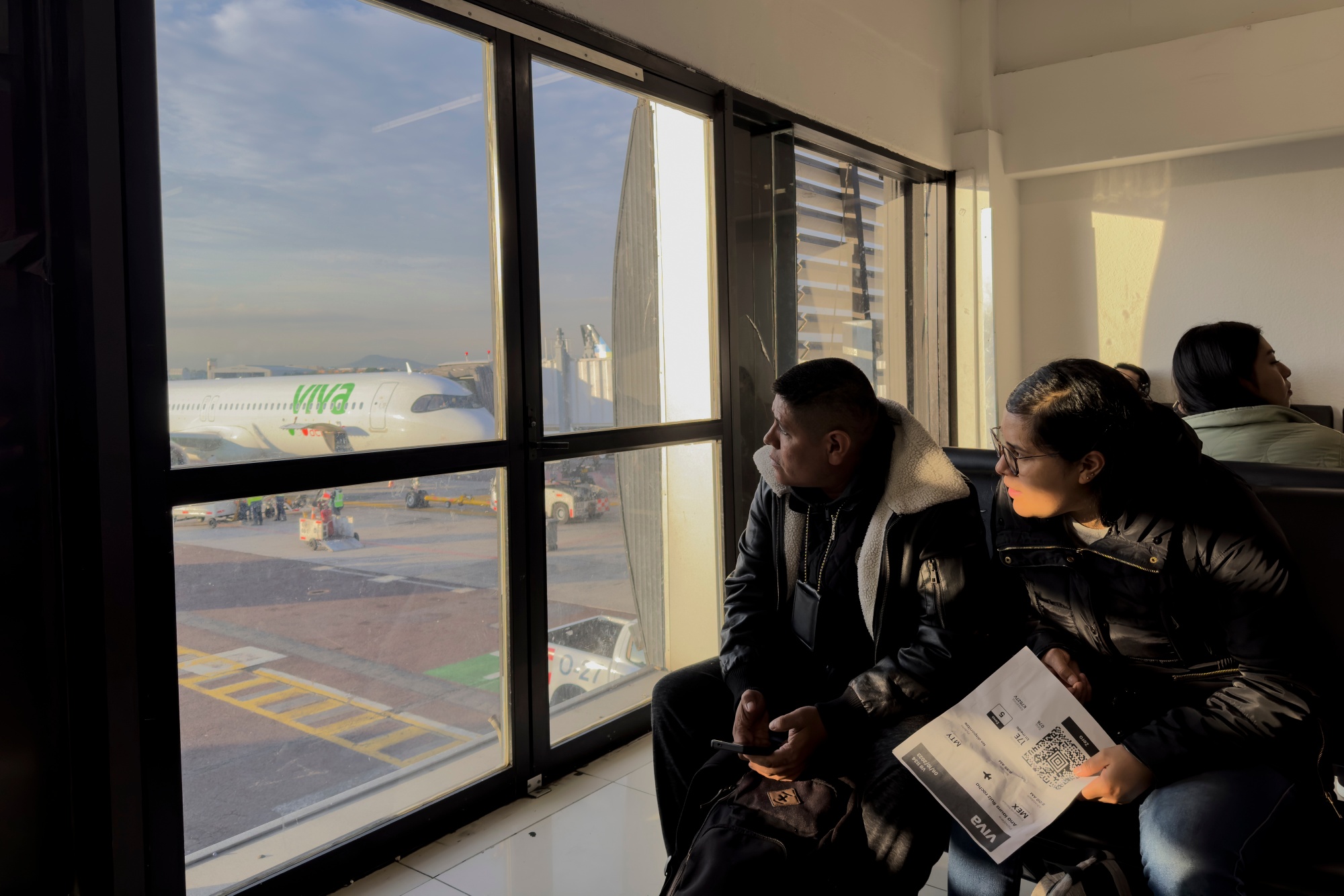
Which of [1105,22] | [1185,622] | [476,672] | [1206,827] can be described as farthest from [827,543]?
[1105,22]

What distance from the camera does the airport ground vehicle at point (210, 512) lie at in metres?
1.67

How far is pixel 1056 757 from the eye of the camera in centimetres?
137

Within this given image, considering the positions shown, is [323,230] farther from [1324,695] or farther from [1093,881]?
[1324,695]

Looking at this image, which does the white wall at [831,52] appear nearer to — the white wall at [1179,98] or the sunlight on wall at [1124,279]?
the white wall at [1179,98]

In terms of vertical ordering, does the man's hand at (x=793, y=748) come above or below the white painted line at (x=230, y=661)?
below

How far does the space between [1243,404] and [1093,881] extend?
1599mm

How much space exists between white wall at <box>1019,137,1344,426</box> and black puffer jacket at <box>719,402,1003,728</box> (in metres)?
3.34

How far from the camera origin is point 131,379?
1556 mm

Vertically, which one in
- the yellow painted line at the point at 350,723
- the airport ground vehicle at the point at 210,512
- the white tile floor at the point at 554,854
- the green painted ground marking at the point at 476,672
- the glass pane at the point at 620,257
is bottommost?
the white tile floor at the point at 554,854

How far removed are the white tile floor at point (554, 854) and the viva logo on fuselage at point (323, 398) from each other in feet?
3.36

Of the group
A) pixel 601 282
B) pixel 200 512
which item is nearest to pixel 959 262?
pixel 601 282

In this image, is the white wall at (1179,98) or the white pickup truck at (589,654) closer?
the white pickup truck at (589,654)

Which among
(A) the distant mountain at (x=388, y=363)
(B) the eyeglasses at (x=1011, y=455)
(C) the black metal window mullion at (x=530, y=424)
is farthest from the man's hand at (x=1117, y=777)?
(A) the distant mountain at (x=388, y=363)

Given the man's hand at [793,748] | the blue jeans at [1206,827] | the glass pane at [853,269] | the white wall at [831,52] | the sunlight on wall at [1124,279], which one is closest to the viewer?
the blue jeans at [1206,827]
